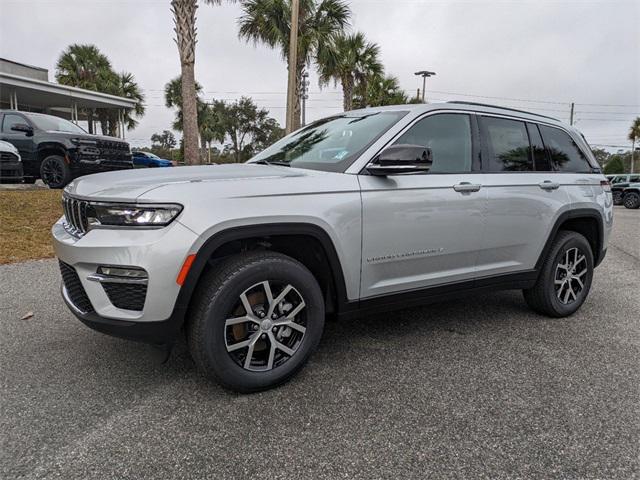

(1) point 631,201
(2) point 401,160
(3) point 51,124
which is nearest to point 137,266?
(2) point 401,160

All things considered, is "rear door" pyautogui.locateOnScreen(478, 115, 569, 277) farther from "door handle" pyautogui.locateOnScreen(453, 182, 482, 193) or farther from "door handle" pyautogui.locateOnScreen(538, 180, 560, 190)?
"door handle" pyautogui.locateOnScreen(453, 182, 482, 193)

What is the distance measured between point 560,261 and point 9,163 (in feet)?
32.1

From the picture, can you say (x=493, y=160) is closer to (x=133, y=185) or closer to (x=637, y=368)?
(x=637, y=368)

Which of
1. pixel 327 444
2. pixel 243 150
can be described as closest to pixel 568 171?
pixel 327 444

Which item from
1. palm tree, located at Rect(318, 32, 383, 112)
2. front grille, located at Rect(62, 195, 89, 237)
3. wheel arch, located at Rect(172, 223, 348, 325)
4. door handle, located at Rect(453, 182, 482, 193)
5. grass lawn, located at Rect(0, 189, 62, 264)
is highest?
palm tree, located at Rect(318, 32, 383, 112)

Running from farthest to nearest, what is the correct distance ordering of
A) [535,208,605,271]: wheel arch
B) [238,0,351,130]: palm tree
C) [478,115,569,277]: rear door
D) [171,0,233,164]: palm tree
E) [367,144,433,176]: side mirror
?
1. [238,0,351,130]: palm tree
2. [171,0,233,164]: palm tree
3. [535,208,605,271]: wheel arch
4. [478,115,569,277]: rear door
5. [367,144,433,176]: side mirror

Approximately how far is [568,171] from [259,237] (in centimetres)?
301

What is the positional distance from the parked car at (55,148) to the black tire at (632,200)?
868 inches

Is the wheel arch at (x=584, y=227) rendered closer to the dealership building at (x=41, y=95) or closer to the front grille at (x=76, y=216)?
the front grille at (x=76, y=216)

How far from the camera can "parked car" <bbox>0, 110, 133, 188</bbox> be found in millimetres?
9336

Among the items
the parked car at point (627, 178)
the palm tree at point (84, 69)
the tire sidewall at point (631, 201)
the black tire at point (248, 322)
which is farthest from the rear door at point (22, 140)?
Result: the parked car at point (627, 178)

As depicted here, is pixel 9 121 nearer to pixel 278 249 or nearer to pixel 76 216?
pixel 76 216

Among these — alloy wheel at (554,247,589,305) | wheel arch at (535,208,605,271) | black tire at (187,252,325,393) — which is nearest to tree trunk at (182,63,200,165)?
wheel arch at (535,208,605,271)

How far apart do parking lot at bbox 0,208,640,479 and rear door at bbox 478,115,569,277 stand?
610mm
